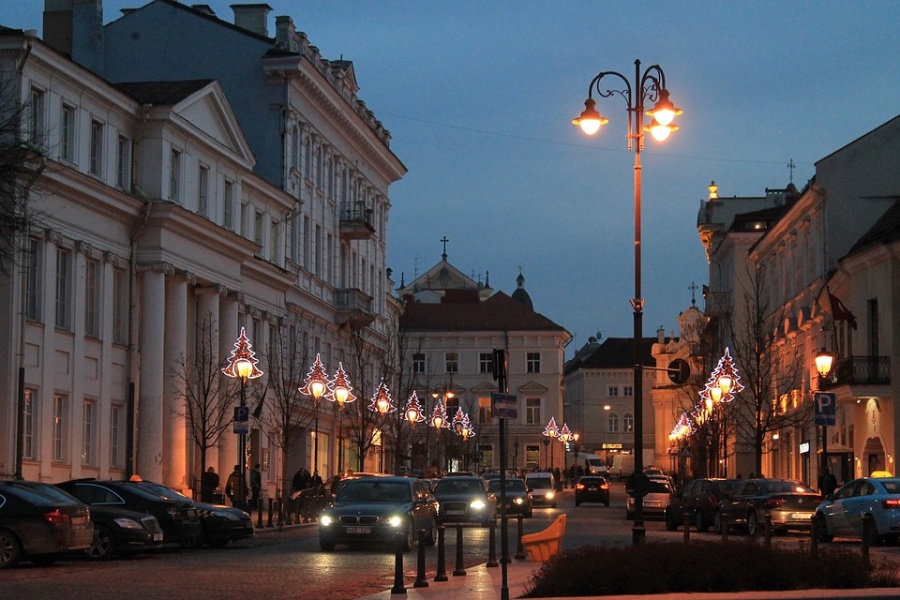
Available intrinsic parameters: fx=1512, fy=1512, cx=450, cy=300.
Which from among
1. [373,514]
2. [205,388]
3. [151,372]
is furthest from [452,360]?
[373,514]

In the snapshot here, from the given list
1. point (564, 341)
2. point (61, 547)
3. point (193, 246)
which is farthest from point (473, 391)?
point (61, 547)

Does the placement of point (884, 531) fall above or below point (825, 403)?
below

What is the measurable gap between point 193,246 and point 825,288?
23475 millimetres

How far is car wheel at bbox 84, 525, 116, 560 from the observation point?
26844mm

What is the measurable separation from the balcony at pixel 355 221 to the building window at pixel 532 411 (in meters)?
51.3

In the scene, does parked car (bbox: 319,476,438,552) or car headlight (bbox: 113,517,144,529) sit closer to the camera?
car headlight (bbox: 113,517,144,529)

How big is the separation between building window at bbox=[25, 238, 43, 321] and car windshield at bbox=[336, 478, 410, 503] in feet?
40.2

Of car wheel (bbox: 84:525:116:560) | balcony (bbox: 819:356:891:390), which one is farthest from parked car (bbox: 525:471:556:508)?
car wheel (bbox: 84:525:116:560)

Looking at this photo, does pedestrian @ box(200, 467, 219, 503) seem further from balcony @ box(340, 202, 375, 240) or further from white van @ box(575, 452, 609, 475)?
white van @ box(575, 452, 609, 475)

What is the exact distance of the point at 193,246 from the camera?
49656 mm

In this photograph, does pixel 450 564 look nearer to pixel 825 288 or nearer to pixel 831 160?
pixel 825 288

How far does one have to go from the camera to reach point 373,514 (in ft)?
98.3

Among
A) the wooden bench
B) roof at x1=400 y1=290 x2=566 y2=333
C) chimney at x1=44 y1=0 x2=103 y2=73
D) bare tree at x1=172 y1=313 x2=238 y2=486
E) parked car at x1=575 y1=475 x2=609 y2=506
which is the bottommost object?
parked car at x1=575 y1=475 x2=609 y2=506

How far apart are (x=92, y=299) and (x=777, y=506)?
2053cm
